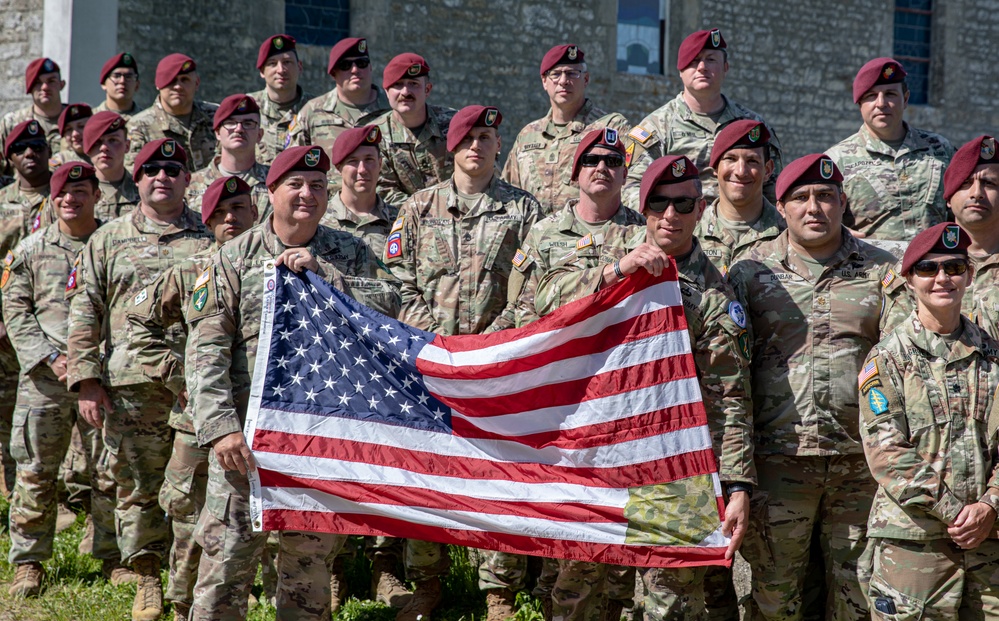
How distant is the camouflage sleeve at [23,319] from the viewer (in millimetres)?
7379

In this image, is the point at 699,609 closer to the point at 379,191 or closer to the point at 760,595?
the point at 760,595

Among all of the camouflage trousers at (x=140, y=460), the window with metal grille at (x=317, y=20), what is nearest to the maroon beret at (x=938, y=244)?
the camouflage trousers at (x=140, y=460)

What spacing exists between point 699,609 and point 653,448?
706mm

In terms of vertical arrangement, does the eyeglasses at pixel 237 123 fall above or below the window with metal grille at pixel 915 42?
below

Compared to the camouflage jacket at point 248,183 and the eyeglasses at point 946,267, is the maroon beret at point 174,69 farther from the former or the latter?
the eyeglasses at point 946,267

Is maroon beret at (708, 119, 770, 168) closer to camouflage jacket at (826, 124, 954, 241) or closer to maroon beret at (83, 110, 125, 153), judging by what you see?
camouflage jacket at (826, 124, 954, 241)

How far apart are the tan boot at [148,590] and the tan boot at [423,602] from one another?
1.39 meters

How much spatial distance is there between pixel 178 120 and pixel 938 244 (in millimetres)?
6298

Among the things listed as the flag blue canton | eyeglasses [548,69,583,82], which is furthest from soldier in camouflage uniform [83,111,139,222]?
the flag blue canton

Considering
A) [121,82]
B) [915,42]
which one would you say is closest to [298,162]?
[121,82]

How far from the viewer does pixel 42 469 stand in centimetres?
720

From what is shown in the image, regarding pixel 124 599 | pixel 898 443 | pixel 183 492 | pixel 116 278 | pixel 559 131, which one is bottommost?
pixel 124 599

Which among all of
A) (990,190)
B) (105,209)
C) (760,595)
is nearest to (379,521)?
(760,595)

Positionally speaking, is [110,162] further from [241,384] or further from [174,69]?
[241,384]
